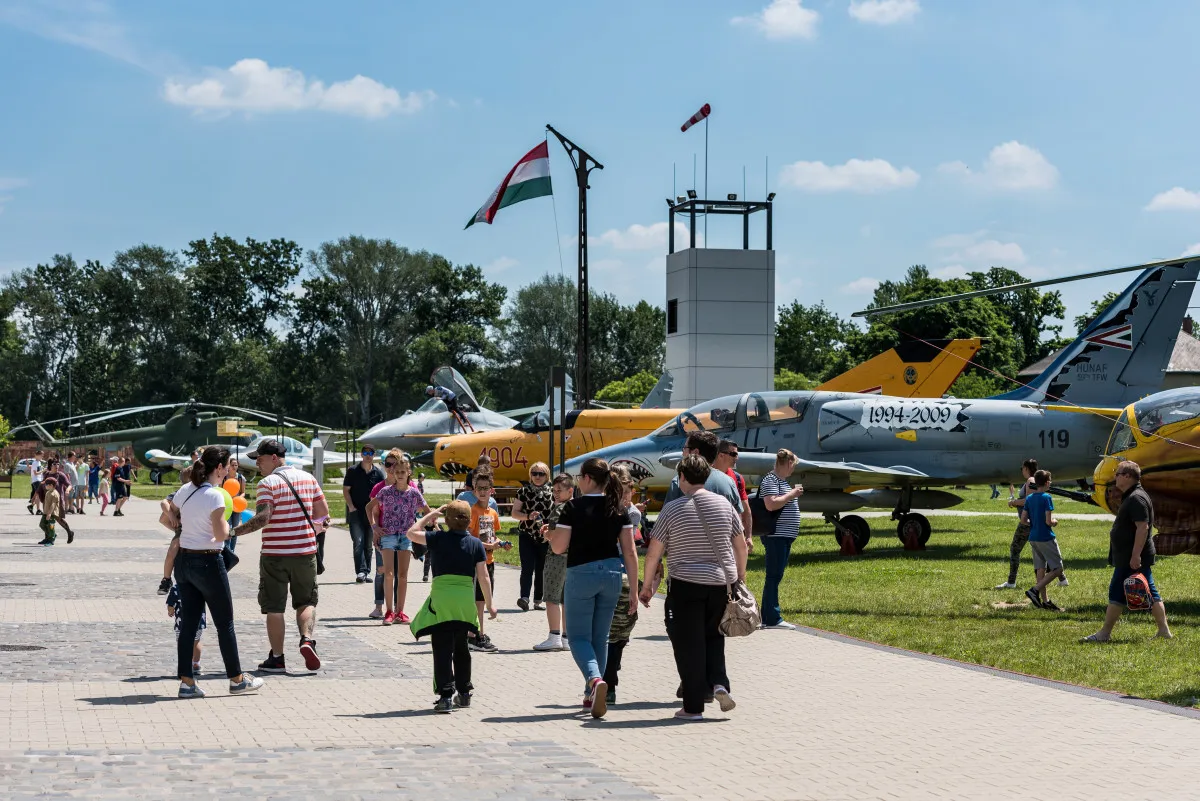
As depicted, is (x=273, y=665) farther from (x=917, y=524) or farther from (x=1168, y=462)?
(x=917, y=524)

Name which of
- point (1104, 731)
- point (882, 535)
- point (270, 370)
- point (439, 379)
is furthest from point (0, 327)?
point (1104, 731)

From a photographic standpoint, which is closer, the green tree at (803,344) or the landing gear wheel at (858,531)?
the landing gear wheel at (858,531)

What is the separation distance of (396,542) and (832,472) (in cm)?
1089

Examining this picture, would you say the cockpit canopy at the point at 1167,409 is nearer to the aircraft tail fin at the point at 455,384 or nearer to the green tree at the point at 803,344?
the aircraft tail fin at the point at 455,384

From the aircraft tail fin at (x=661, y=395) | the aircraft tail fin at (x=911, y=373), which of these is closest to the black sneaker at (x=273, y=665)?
the aircraft tail fin at (x=911, y=373)

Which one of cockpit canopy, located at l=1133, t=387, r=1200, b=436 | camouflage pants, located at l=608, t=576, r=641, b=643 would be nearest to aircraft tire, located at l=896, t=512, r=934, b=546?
cockpit canopy, located at l=1133, t=387, r=1200, b=436

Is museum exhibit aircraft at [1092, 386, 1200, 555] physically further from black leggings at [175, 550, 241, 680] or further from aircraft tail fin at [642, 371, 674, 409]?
aircraft tail fin at [642, 371, 674, 409]

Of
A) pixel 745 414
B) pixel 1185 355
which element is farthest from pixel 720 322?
pixel 1185 355

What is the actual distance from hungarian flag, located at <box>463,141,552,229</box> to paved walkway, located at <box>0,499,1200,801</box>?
64.0 ft

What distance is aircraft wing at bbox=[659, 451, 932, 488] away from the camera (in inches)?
836

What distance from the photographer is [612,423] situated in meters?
29.9

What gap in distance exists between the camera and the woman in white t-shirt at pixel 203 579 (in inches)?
358

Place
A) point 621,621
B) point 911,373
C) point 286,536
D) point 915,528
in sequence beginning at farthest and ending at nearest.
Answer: point 911,373 → point 915,528 → point 286,536 → point 621,621

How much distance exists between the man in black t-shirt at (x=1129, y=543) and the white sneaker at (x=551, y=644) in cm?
474
